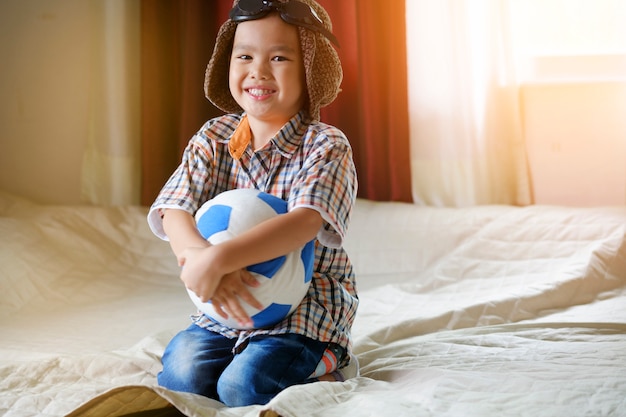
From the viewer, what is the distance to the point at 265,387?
4.34ft

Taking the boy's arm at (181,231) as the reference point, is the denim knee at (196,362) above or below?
below

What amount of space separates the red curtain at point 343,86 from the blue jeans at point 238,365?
149 cm

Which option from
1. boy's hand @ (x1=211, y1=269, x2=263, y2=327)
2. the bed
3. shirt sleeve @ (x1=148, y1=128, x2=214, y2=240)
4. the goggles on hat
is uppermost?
the goggles on hat

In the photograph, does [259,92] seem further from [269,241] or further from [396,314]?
[396,314]

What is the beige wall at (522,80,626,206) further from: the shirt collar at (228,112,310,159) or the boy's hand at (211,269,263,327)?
the boy's hand at (211,269,263,327)

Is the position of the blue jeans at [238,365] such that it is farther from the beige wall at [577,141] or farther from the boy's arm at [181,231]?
the beige wall at [577,141]

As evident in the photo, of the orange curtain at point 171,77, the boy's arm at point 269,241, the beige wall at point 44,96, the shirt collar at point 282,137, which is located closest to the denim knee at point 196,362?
the boy's arm at point 269,241

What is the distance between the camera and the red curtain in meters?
2.80

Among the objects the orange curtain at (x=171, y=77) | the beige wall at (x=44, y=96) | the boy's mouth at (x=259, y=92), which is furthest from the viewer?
the beige wall at (x=44, y=96)

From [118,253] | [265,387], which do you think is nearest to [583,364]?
[265,387]

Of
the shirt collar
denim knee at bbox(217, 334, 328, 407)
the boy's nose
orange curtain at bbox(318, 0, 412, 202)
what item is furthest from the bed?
the boy's nose

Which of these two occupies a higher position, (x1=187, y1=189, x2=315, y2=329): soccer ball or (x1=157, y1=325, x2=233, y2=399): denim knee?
(x1=187, y1=189, x2=315, y2=329): soccer ball

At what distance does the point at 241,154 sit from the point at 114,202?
5.64 feet

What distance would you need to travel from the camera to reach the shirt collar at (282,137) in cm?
148
